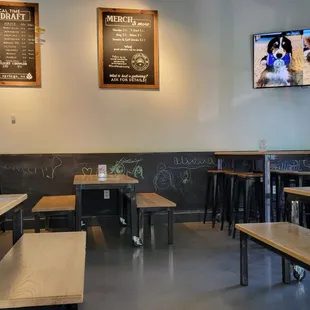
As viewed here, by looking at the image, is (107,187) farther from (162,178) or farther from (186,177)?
(186,177)

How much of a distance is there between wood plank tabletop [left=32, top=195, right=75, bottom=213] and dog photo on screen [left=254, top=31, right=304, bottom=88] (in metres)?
3.41

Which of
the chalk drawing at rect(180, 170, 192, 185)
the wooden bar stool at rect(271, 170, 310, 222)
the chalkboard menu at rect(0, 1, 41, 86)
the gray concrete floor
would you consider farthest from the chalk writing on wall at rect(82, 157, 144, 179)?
the wooden bar stool at rect(271, 170, 310, 222)

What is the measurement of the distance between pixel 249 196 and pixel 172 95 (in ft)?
6.45

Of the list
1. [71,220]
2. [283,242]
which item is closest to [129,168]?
[71,220]

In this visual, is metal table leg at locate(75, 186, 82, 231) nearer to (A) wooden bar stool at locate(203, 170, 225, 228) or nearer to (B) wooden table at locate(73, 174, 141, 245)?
(B) wooden table at locate(73, 174, 141, 245)

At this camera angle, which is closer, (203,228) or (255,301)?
(255,301)

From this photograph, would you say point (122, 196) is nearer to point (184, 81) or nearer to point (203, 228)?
point (203, 228)

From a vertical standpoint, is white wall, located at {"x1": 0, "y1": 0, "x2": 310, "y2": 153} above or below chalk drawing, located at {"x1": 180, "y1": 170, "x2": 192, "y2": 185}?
above

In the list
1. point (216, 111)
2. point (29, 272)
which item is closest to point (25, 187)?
point (216, 111)

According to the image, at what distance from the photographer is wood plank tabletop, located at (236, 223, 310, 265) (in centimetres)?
200

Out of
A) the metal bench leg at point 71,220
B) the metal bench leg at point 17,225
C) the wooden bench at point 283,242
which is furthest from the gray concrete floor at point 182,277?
the metal bench leg at point 17,225

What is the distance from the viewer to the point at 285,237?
2355mm

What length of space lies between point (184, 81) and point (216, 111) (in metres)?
0.66

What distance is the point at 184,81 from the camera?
5457mm
